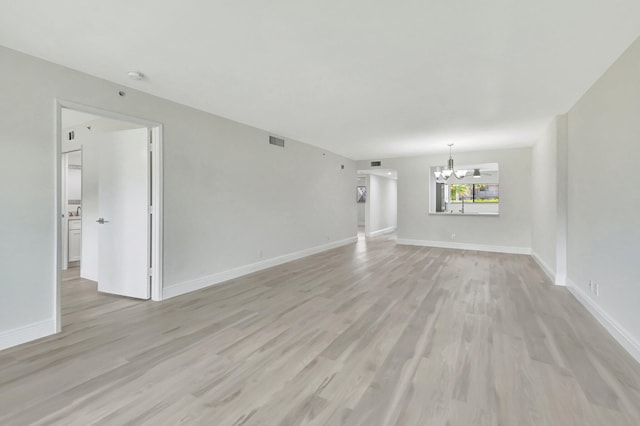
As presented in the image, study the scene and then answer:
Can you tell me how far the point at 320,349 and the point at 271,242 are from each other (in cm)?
338

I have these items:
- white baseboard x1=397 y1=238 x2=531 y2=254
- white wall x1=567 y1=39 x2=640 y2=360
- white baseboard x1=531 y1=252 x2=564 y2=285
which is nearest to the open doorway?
white baseboard x1=397 y1=238 x2=531 y2=254

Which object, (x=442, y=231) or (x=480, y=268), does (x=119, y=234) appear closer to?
(x=480, y=268)

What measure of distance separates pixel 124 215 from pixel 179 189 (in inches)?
30.9

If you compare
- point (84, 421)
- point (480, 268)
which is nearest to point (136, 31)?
point (84, 421)

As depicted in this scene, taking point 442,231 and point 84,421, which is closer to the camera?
point 84,421

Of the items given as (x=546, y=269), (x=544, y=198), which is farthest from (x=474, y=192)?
(x=546, y=269)

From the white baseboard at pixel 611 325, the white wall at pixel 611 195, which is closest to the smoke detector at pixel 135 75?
the white wall at pixel 611 195

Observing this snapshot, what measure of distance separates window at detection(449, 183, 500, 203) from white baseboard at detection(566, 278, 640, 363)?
9.30m

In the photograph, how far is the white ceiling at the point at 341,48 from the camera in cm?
206

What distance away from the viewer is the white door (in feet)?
12.5

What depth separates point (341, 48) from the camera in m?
2.56

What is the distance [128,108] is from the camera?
3.43 meters

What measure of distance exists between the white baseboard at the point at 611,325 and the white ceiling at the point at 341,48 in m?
2.43

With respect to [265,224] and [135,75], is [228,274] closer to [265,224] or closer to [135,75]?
[265,224]
